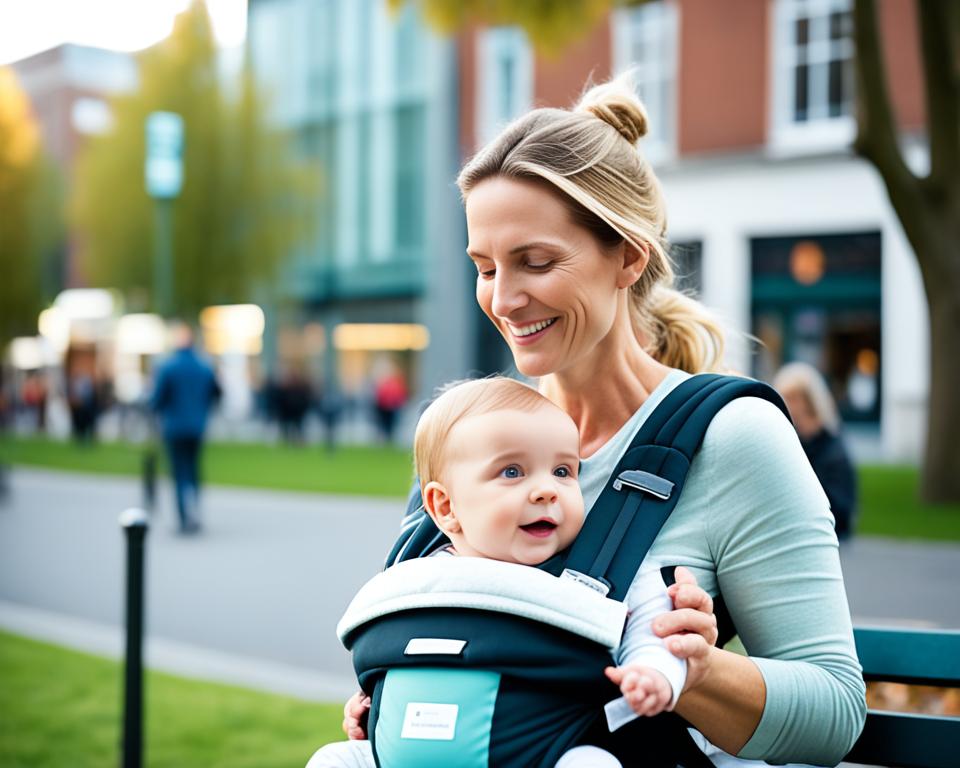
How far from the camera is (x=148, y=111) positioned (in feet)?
105

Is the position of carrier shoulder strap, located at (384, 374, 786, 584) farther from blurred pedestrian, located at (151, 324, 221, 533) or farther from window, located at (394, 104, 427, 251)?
window, located at (394, 104, 427, 251)

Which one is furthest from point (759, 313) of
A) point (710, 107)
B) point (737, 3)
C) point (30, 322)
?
point (30, 322)

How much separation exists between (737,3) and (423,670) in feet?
78.8

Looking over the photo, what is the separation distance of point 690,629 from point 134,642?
3082 millimetres

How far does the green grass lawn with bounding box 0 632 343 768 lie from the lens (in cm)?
498

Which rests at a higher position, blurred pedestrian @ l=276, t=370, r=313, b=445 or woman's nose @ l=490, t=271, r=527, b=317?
woman's nose @ l=490, t=271, r=527, b=317

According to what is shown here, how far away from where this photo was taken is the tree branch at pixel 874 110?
38.9 feet

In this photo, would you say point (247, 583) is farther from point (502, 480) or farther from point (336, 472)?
point (336, 472)

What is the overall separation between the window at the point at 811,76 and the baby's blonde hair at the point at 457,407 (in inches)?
865

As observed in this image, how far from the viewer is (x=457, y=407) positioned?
2.06m

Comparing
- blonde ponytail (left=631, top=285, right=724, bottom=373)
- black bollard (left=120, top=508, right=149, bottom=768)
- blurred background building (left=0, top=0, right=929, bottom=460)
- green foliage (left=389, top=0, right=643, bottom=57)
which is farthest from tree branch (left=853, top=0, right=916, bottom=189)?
blonde ponytail (left=631, top=285, right=724, bottom=373)

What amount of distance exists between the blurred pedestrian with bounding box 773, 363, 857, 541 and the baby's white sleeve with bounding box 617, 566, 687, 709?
5409 millimetres

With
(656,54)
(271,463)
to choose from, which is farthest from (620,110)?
(656,54)

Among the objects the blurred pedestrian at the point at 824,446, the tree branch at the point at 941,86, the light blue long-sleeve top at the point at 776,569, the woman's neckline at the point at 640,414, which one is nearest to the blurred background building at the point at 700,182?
the tree branch at the point at 941,86
